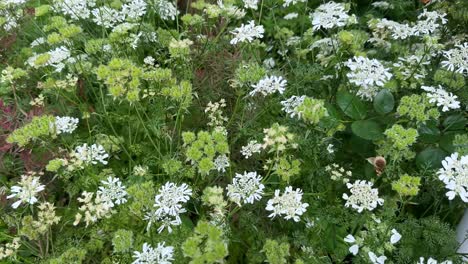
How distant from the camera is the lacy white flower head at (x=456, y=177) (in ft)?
4.28

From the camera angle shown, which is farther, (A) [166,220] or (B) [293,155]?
(B) [293,155]

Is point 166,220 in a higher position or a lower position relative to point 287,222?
higher

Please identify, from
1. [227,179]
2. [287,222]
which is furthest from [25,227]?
[287,222]

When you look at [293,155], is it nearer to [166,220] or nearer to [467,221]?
[166,220]

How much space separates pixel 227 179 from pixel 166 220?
0.39 meters

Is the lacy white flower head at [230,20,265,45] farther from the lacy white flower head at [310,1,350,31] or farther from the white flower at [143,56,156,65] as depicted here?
the white flower at [143,56,156,65]

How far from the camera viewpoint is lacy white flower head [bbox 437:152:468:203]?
4.28ft

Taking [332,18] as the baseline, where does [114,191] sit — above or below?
below

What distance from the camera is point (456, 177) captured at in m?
1.33

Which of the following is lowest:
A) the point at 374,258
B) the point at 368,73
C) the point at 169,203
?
the point at 374,258

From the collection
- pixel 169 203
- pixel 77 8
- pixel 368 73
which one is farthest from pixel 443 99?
pixel 77 8

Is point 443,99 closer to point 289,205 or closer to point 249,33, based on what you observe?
point 289,205

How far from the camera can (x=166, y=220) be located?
146cm

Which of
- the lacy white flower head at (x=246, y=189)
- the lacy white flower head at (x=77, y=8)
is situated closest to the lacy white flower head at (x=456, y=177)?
the lacy white flower head at (x=246, y=189)
